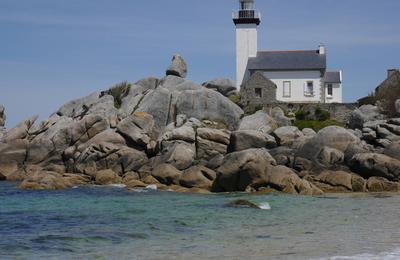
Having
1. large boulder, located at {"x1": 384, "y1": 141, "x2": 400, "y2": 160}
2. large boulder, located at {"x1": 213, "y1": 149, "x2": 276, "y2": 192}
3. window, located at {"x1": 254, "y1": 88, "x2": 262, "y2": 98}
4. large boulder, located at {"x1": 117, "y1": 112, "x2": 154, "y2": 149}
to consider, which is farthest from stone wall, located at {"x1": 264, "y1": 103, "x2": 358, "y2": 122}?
large boulder, located at {"x1": 213, "y1": 149, "x2": 276, "y2": 192}

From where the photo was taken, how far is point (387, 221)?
17.0 m

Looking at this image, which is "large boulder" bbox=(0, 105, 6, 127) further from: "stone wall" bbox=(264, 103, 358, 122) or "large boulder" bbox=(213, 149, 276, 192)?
"large boulder" bbox=(213, 149, 276, 192)

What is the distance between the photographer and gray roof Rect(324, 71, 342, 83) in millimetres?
54500

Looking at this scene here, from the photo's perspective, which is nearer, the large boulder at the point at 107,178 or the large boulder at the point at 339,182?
the large boulder at the point at 339,182

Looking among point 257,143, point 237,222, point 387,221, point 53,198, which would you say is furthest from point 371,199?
point 53,198

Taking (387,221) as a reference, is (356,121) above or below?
above

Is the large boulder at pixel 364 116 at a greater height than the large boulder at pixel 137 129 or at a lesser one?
greater

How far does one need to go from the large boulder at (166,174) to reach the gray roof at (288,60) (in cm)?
2508

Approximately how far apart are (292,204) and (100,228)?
342 inches

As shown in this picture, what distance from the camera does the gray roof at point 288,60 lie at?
177 feet

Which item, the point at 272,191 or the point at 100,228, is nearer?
the point at 100,228

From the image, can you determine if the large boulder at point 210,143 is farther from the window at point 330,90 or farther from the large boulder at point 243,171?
the window at point 330,90

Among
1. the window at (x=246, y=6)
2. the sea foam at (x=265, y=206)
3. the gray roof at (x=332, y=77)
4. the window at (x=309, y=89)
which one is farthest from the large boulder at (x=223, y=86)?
the sea foam at (x=265, y=206)

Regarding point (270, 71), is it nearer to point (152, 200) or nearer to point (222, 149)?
point (222, 149)
